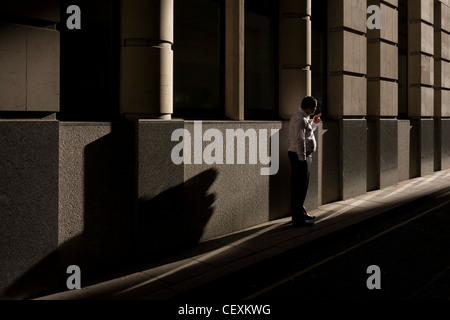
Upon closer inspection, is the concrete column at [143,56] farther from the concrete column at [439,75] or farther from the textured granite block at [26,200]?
the concrete column at [439,75]

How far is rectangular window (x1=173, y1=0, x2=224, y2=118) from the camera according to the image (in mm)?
6320

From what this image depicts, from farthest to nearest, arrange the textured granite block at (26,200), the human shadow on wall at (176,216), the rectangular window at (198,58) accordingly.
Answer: the rectangular window at (198,58) < the human shadow on wall at (176,216) < the textured granite block at (26,200)

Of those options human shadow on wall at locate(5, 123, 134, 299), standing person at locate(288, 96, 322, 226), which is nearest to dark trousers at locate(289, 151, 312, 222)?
standing person at locate(288, 96, 322, 226)

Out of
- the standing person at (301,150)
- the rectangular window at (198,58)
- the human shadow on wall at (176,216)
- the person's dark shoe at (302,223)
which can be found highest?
the rectangular window at (198,58)

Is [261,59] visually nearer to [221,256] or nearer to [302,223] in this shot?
[302,223]

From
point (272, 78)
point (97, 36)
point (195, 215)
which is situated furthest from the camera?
point (272, 78)

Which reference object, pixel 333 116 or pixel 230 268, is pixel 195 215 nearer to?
pixel 230 268

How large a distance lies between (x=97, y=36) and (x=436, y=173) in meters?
11.9

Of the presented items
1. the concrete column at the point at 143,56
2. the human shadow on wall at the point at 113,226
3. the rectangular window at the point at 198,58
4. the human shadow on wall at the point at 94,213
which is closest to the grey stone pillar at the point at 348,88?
the rectangular window at the point at 198,58

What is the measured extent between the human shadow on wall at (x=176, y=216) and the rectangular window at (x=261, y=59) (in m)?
2.02

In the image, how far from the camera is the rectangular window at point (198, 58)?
6.32 meters

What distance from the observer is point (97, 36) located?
5.19 m

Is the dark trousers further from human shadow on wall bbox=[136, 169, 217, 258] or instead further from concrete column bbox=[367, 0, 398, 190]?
concrete column bbox=[367, 0, 398, 190]
